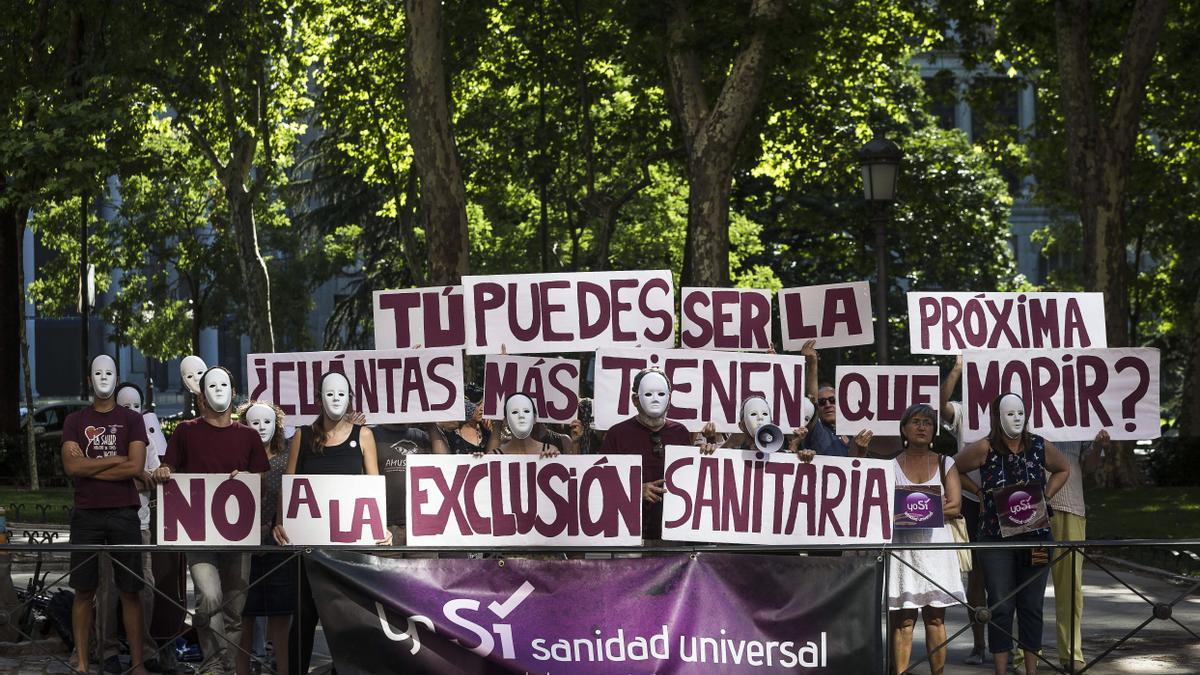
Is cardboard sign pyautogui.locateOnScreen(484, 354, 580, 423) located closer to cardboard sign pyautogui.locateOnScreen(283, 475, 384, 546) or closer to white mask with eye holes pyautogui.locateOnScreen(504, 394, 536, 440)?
white mask with eye holes pyautogui.locateOnScreen(504, 394, 536, 440)

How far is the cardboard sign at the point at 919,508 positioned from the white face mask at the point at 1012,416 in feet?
1.71

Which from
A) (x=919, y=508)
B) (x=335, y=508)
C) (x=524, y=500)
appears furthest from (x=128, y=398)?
(x=919, y=508)

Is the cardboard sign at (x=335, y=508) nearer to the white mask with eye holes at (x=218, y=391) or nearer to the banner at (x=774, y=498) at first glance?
the white mask with eye holes at (x=218, y=391)

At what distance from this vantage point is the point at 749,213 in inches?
1804

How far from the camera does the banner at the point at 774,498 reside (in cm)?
952

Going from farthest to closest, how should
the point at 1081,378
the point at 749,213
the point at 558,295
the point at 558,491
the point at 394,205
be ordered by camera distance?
the point at 749,213 < the point at 394,205 < the point at 558,295 < the point at 1081,378 < the point at 558,491

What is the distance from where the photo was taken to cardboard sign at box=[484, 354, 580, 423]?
12.9 meters

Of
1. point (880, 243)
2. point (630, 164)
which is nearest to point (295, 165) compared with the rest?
point (630, 164)

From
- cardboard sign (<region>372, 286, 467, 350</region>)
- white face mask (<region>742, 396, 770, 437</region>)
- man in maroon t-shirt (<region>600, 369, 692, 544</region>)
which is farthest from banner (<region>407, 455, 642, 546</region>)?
cardboard sign (<region>372, 286, 467, 350</region>)

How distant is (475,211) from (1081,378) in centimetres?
3178

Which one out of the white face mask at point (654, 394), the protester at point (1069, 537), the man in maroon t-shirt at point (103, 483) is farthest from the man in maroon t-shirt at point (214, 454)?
the protester at point (1069, 537)

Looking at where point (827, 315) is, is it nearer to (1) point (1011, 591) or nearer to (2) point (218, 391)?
(1) point (1011, 591)

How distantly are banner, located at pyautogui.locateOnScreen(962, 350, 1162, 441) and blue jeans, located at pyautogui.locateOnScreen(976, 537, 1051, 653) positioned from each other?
61.7 inches

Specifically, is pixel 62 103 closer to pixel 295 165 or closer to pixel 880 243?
pixel 880 243
